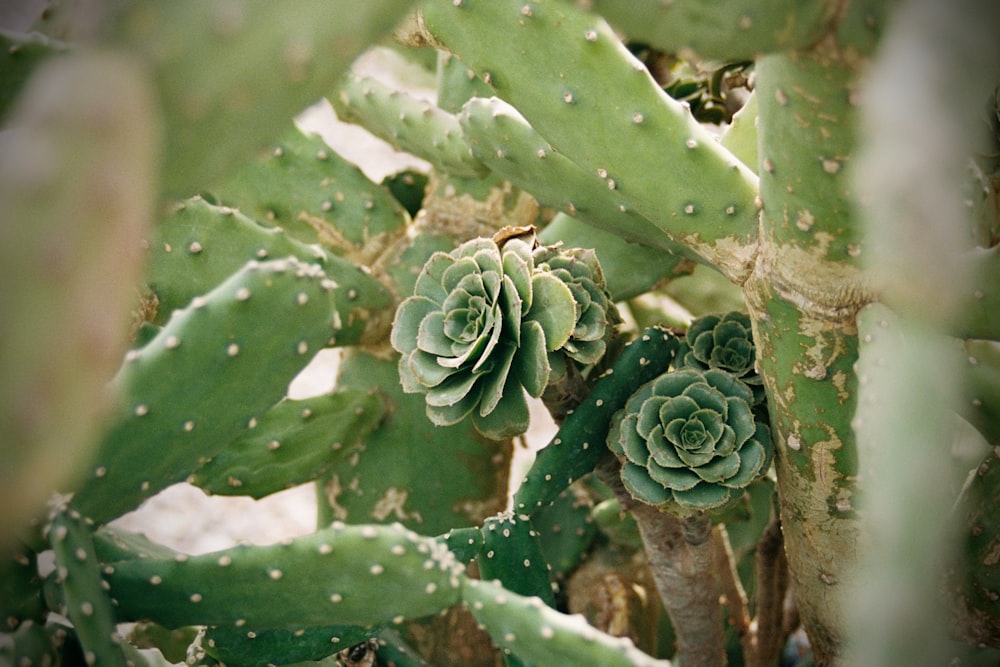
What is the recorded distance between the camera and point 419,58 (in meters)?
1.35

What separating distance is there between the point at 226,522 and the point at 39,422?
207cm

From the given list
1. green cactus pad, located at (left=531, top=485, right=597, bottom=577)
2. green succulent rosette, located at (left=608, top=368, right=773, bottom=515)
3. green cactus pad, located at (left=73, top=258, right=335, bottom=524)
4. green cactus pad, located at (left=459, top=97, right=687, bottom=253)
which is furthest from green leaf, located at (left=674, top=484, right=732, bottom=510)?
green cactus pad, located at (left=531, top=485, right=597, bottom=577)

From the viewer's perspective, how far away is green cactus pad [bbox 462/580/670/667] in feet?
1.77

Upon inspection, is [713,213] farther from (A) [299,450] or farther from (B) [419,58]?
(B) [419,58]

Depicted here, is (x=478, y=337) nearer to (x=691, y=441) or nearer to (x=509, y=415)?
(x=509, y=415)

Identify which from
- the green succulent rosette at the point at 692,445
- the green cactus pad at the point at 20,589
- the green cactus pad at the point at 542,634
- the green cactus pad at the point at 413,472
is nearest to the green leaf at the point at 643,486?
the green succulent rosette at the point at 692,445

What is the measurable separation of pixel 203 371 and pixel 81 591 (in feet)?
0.51

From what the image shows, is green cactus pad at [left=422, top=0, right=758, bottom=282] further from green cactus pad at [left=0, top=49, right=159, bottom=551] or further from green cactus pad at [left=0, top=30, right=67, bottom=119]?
green cactus pad at [left=0, top=49, right=159, bottom=551]

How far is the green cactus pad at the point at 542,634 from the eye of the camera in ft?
1.77

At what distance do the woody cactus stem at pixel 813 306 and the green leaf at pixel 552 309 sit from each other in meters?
0.14

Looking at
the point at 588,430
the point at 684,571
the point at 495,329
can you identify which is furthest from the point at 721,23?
the point at 684,571

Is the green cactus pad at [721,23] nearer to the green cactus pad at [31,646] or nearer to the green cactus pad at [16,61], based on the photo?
the green cactus pad at [16,61]

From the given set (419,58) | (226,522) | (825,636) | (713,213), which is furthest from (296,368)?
(226,522)

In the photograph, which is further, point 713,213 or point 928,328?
point 713,213
